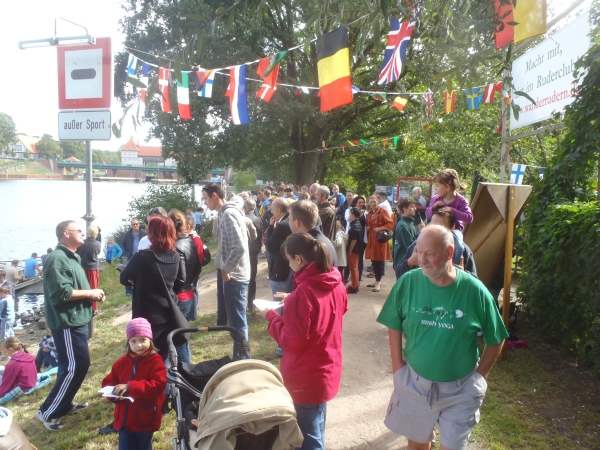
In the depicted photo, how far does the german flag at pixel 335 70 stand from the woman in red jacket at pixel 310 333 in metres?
3.43

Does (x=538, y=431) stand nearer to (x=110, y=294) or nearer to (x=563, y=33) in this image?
(x=563, y=33)

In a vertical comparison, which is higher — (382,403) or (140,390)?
(140,390)

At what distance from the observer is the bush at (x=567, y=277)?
4.62 metres

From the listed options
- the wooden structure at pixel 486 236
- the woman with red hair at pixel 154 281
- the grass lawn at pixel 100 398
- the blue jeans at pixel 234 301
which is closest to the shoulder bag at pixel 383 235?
the wooden structure at pixel 486 236

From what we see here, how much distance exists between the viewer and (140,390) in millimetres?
3223

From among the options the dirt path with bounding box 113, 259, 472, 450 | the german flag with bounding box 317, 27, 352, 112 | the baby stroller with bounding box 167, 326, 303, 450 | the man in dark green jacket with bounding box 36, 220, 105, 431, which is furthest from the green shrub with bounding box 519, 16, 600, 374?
the man in dark green jacket with bounding box 36, 220, 105, 431

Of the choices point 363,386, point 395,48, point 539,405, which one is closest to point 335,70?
point 395,48

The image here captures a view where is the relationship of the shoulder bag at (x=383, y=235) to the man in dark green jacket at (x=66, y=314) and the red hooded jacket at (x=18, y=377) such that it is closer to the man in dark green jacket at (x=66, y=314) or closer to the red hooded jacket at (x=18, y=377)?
the man in dark green jacket at (x=66, y=314)

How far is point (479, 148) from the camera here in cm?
1905

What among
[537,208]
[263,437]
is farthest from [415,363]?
[537,208]

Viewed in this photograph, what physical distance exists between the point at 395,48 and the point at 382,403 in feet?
15.7

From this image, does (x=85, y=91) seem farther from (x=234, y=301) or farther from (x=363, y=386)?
(x=363, y=386)

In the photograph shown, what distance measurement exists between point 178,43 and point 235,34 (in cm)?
252

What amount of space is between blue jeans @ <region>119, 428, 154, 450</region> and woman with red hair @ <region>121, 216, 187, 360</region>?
2.76ft
